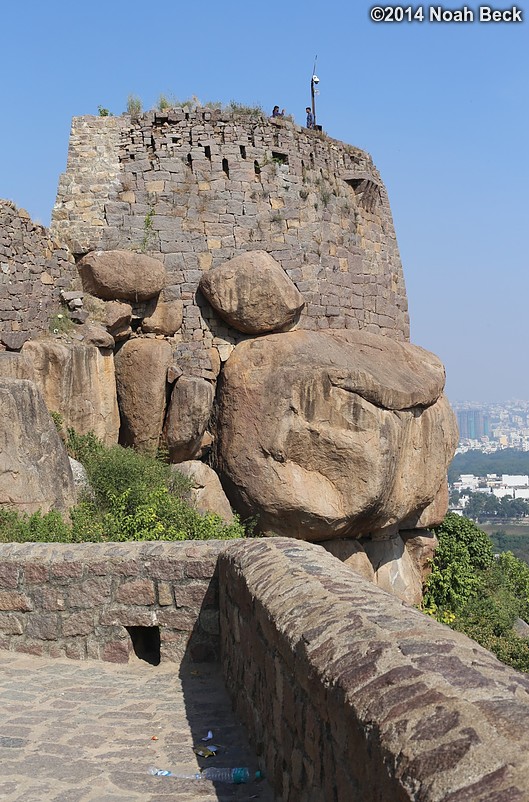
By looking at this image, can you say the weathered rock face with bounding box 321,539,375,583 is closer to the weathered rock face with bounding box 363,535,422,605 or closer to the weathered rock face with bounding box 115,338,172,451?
the weathered rock face with bounding box 363,535,422,605

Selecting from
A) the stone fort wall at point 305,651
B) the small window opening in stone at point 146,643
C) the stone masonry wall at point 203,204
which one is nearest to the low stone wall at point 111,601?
the stone fort wall at point 305,651

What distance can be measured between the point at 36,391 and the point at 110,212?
4.68 metres

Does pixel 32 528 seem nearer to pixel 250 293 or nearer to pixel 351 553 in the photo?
pixel 250 293

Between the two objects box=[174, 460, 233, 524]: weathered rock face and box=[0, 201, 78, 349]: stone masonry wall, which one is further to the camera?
box=[174, 460, 233, 524]: weathered rock face

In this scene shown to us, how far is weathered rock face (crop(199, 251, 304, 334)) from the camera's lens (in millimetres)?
13711

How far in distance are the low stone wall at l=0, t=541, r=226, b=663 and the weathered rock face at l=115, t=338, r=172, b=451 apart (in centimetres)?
737

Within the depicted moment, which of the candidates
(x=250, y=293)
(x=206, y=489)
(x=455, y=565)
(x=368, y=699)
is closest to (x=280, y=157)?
(x=250, y=293)

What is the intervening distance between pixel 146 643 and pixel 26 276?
6914 mm

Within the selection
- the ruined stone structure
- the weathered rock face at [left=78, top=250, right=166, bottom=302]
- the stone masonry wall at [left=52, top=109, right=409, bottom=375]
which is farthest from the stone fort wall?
the stone masonry wall at [left=52, top=109, right=409, bottom=375]

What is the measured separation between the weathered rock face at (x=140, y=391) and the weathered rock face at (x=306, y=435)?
1062 millimetres

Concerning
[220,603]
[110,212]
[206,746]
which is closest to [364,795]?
[206,746]

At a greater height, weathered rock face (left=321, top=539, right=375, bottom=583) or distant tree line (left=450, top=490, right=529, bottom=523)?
weathered rock face (left=321, top=539, right=375, bottom=583)

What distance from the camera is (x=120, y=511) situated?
10.1m

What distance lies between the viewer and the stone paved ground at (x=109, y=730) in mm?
3904
